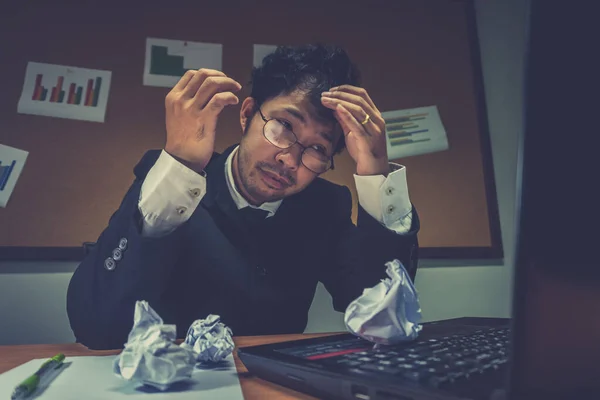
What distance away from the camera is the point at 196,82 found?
83 cm

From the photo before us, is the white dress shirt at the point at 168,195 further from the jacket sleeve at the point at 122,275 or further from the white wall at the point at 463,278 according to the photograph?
the white wall at the point at 463,278

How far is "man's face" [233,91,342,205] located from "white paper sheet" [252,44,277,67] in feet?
1.36

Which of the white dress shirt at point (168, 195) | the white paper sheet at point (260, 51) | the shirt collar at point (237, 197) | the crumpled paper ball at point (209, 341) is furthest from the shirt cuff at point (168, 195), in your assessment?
the white paper sheet at point (260, 51)

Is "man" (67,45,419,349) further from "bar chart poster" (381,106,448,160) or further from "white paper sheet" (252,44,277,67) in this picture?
"bar chart poster" (381,106,448,160)

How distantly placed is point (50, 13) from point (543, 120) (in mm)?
1527

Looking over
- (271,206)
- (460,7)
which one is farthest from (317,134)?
(460,7)

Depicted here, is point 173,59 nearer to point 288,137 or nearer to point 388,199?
point 288,137

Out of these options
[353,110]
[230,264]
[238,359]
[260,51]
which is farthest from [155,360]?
[260,51]

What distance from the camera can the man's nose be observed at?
1.08 meters

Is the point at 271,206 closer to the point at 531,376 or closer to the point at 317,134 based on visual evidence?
the point at 317,134

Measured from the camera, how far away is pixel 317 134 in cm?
110

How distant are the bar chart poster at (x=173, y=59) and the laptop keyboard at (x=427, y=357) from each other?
1.13 m

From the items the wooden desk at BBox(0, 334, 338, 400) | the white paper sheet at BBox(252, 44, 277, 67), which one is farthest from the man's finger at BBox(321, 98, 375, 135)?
the white paper sheet at BBox(252, 44, 277, 67)

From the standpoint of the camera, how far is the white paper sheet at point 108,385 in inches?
17.4
